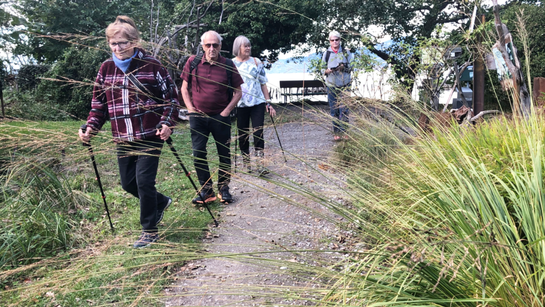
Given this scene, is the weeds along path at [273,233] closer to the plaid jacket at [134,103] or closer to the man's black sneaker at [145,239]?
the man's black sneaker at [145,239]

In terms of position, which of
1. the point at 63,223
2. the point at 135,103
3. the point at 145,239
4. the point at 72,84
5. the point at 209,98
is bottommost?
the point at 63,223

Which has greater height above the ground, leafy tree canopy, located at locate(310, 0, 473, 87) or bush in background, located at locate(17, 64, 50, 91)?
leafy tree canopy, located at locate(310, 0, 473, 87)

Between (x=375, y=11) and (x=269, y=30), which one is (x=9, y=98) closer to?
(x=269, y=30)

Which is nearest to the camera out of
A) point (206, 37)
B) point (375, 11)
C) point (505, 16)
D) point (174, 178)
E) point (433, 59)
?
point (206, 37)

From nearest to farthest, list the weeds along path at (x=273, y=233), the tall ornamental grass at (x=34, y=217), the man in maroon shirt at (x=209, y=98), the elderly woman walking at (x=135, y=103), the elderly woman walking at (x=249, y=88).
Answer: the weeds along path at (x=273, y=233), the elderly woman walking at (x=135, y=103), the tall ornamental grass at (x=34, y=217), the man in maroon shirt at (x=209, y=98), the elderly woman walking at (x=249, y=88)

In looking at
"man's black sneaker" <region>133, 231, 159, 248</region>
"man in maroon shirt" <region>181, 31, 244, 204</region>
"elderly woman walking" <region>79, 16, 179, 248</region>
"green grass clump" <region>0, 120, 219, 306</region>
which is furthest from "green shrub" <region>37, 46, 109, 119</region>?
"man's black sneaker" <region>133, 231, 159, 248</region>

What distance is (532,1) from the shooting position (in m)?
15.8

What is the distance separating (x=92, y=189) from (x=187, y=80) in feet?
7.99

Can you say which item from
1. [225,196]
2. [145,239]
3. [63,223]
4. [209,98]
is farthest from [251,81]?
[145,239]

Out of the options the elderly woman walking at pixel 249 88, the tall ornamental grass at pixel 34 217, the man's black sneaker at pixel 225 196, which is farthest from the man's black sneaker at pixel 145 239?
the elderly woman walking at pixel 249 88

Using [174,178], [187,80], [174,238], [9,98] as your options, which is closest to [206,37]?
[187,80]

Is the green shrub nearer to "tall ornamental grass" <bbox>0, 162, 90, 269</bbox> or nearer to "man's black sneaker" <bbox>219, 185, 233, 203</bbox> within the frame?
"tall ornamental grass" <bbox>0, 162, 90, 269</bbox>

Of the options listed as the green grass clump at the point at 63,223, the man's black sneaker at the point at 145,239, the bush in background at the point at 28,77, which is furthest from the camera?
the bush in background at the point at 28,77

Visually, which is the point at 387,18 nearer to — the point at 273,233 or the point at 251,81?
the point at 251,81
